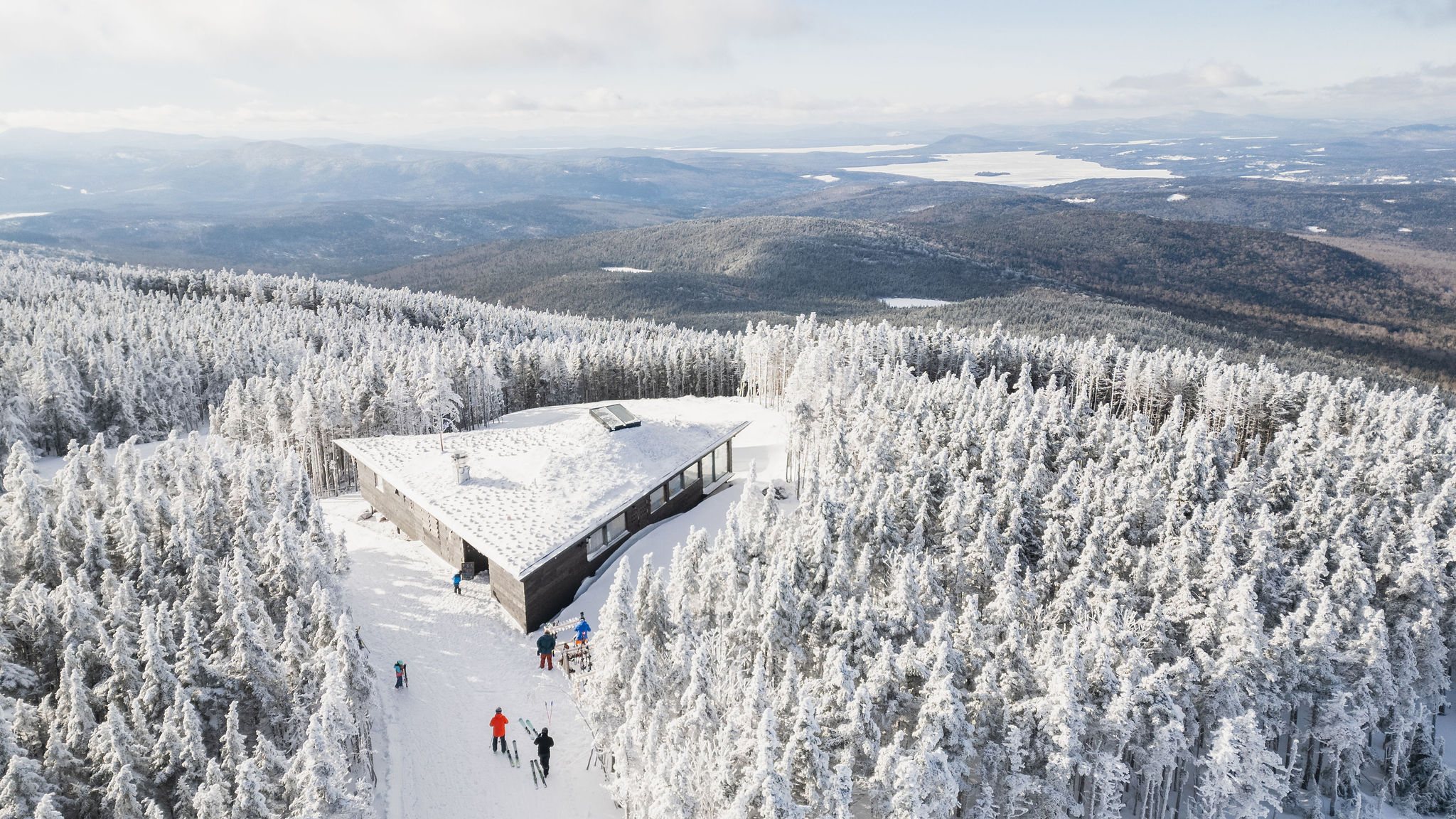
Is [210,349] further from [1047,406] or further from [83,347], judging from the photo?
[1047,406]

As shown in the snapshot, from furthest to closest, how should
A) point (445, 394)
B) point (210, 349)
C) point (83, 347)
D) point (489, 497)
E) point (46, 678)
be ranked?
point (210, 349), point (83, 347), point (445, 394), point (489, 497), point (46, 678)

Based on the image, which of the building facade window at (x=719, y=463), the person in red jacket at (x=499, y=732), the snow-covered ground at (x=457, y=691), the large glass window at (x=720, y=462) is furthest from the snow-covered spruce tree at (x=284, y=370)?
the person in red jacket at (x=499, y=732)

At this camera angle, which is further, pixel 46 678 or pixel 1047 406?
pixel 1047 406

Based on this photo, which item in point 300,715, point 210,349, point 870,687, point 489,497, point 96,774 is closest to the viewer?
point 96,774

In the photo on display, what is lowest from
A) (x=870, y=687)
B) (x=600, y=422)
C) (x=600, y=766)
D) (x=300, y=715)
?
(x=600, y=766)

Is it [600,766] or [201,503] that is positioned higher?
[201,503]

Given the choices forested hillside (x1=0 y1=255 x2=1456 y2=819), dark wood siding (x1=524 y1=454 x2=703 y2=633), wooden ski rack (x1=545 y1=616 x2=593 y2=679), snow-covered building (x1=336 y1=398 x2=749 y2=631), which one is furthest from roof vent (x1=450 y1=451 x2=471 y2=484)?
wooden ski rack (x1=545 y1=616 x2=593 y2=679)

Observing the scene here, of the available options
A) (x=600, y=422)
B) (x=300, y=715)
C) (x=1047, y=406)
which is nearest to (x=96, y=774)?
(x=300, y=715)
